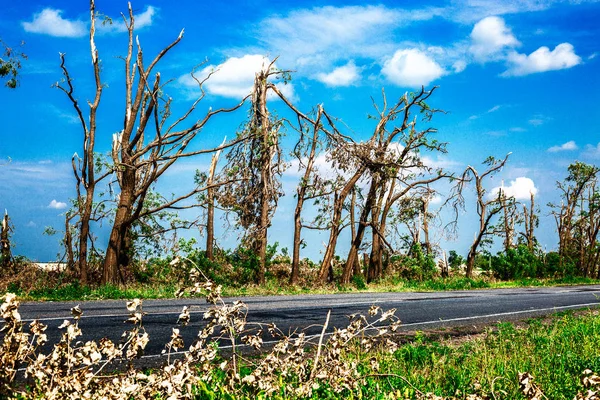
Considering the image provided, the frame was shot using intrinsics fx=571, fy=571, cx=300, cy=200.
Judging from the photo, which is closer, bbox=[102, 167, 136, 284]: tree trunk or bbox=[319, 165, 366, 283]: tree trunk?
bbox=[102, 167, 136, 284]: tree trunk

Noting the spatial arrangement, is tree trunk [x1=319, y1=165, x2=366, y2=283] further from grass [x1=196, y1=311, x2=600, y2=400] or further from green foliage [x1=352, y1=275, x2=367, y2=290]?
grass [x1=196, y1=311, x2=600, y2=400]

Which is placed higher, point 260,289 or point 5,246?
point 5,246

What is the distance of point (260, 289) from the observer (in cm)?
2030

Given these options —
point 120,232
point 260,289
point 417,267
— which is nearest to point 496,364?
point 260,289

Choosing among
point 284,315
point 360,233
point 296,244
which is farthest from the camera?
point 360,233

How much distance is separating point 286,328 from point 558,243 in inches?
1565

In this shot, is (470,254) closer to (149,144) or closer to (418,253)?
(418,253)

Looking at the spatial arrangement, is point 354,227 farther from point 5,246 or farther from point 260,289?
point 5,246

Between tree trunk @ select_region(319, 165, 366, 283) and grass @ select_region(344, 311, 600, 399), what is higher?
tree trunk @ select_region(319, 165, 366, 283)

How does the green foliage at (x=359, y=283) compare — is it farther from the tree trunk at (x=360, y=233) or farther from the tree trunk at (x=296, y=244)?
the tree trunk at (x=296, y=244)

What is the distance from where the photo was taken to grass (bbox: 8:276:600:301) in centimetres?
1580

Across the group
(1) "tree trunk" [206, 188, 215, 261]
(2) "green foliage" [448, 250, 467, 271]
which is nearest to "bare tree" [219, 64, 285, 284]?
(1) "tree trunk" [206, 188, 215, 261]

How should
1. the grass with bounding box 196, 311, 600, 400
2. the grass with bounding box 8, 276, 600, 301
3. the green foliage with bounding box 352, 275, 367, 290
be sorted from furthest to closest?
the green foliage with bounding box 352, 275, 367, 290 → the grass with bounding box 8, 276, 600, 301 → the grass with bounding box 196, 311, 600, 400

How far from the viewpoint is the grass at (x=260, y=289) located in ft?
51.9
